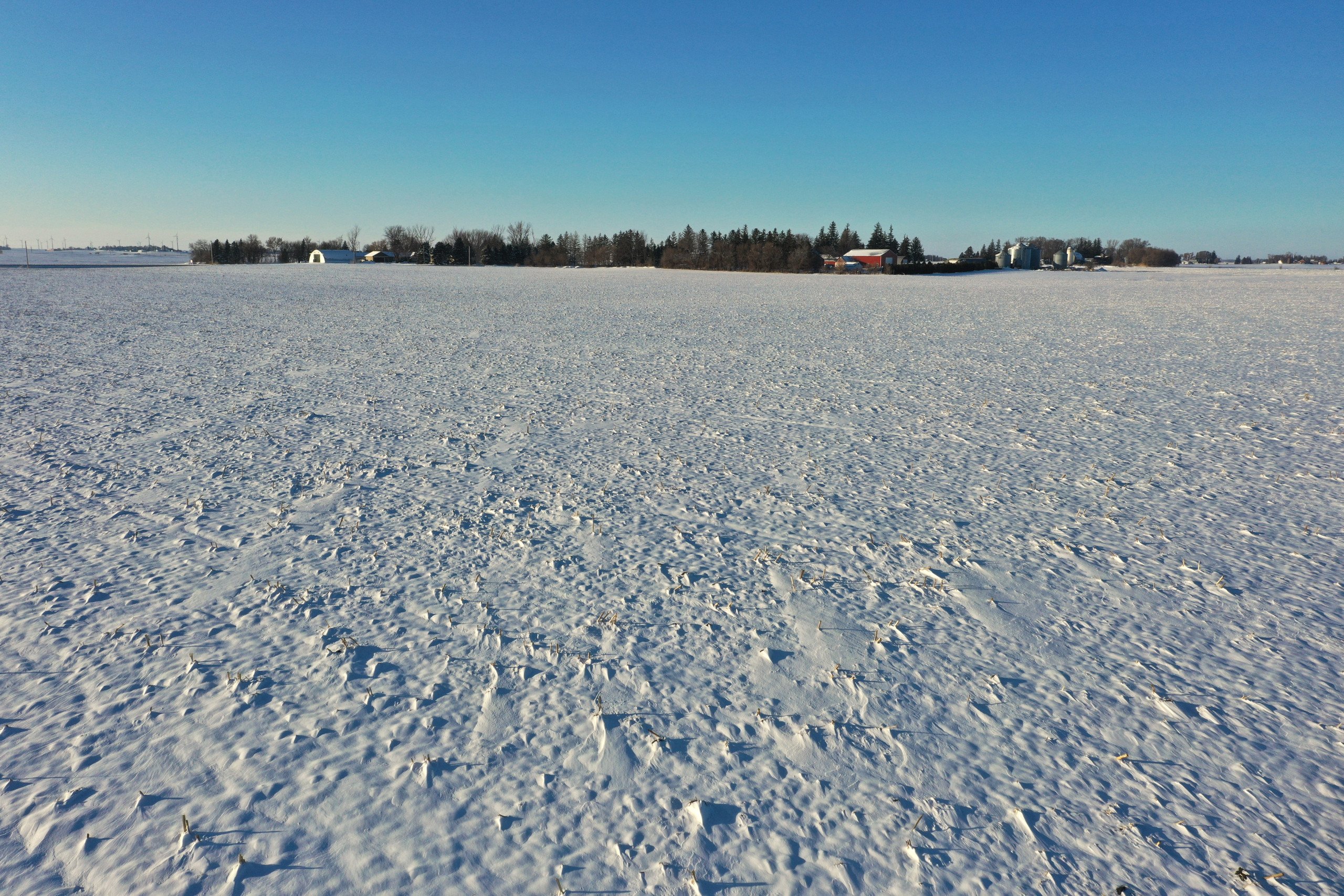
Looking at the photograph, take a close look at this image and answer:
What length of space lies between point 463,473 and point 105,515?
430cm

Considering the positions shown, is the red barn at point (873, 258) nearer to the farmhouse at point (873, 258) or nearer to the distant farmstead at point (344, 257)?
the farmhouse at point (873, 258)

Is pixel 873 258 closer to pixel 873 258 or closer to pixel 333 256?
pixel 873 258

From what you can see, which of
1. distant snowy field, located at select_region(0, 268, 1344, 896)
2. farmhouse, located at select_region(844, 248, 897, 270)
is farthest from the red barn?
distant snowy field, located at select_region(0, 268, 1344, 896)

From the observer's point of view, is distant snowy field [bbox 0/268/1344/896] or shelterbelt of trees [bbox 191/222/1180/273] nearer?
distant snowy field [bbox 0/268/1344/896]

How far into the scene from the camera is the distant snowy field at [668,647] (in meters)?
4.17

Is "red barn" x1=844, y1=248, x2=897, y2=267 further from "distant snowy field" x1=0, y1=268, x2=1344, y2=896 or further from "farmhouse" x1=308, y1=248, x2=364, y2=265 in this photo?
"distant snowy field" x1=0, y1=268, x2=1344, y2=896

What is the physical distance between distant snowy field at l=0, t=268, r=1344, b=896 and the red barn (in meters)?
123

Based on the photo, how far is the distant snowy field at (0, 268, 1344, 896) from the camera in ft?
13.7

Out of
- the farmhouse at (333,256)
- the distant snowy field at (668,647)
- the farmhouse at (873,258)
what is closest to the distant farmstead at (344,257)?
the farmhouse at (333,256)

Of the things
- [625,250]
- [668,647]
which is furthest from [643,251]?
[668,647]

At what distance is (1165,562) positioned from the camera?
25.3ft

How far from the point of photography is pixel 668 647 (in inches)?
242

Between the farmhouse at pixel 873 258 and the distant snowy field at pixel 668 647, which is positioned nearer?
the distant snowy field at pixel 668 647

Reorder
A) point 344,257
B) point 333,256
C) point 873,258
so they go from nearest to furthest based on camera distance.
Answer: point 873,258, point 333,256, point 344,257
